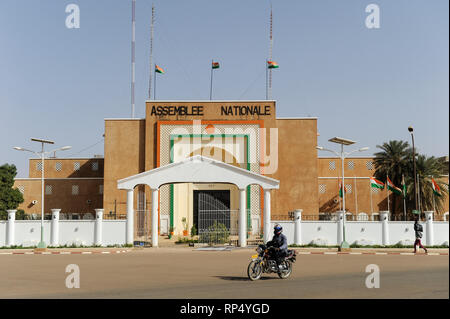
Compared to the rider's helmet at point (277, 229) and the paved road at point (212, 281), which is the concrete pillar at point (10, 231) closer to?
the paved road at point (212, 281)

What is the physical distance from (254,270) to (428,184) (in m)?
46.0

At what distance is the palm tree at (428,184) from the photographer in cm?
5506

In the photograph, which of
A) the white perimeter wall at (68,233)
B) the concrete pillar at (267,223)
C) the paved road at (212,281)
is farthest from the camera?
the white perimeter wall at (68,233)

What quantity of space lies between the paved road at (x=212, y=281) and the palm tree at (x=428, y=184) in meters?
37.2

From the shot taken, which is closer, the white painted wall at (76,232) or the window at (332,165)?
the white painted wall at (76,232)

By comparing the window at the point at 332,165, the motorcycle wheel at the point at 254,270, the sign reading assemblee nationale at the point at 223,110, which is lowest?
the motorcycle wheel at the point at 254,270

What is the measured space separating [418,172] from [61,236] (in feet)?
131

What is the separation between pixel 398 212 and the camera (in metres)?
55.6

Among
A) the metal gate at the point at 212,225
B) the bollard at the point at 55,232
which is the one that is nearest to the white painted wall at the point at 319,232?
the metal gate at the point at 212,225

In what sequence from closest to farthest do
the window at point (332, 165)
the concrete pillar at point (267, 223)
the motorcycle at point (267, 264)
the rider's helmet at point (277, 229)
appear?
the motorcycle at point (267, 264), the rider's helmet at point (277, 229), the concrete pillar at point (267, 223), the window at point (332, 165)

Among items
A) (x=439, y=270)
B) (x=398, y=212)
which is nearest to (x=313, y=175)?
(x=398, y=212)

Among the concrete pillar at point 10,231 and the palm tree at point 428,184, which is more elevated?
the palm tree at point 428,184

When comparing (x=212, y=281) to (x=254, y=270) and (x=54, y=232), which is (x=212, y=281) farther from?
(x=54, y=232)
